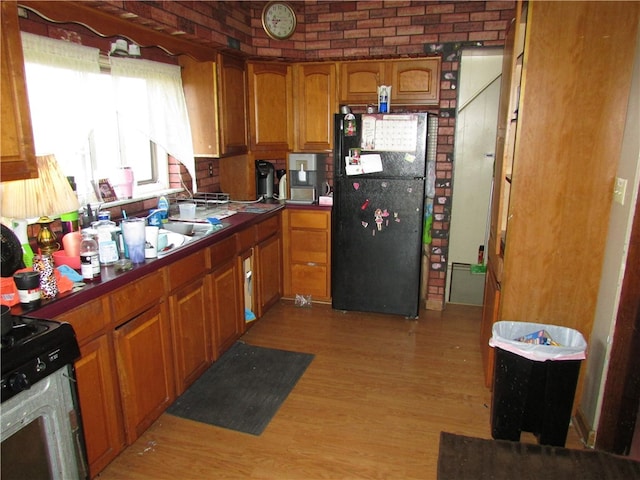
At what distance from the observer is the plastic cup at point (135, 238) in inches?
85.0

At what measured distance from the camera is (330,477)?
6.75 feet

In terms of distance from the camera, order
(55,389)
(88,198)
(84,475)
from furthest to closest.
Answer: (88,198) < (84,475) < (55,389)

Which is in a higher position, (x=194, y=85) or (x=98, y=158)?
(x=194, y=85)

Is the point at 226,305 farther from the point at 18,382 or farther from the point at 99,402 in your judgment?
the point at 18,382

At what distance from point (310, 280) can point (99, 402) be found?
86.2 inches

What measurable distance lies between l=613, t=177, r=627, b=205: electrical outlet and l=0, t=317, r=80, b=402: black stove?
7.46 feet

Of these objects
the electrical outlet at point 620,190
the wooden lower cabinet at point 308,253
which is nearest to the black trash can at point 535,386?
the electrical outlet at point 620,190

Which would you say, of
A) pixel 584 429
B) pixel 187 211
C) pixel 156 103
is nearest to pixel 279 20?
pixel 156 103

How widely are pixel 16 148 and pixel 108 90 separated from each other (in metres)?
1.12

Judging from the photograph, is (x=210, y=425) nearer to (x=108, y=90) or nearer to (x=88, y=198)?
(x=88, y=198)

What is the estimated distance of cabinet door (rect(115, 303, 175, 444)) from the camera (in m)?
2.10

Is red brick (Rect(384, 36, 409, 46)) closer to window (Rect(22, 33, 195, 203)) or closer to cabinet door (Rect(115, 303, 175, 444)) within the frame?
window (Rect(22, 33, 195, 203))

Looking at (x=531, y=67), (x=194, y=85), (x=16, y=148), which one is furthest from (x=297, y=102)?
(x=16, y=148)

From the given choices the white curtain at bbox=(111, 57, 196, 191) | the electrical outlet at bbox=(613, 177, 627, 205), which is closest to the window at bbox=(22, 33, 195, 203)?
the white curtain at bbox=(111, 57, 196, 191)
